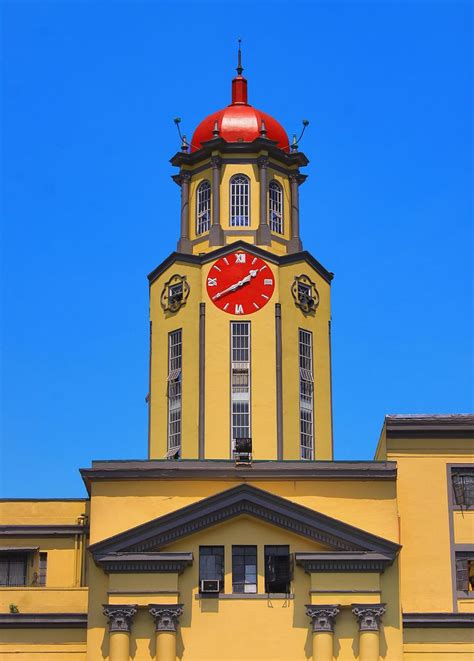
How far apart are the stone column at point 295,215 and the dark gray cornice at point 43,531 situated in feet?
55.8

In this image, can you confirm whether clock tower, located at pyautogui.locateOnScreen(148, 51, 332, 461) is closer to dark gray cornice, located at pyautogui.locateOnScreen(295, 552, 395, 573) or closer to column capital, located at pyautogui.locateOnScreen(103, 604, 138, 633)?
dark gray cornice, located at pyautogui.locateOnScreen(295, 552, 395, 573)

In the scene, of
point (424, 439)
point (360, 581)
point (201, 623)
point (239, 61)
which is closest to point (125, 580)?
point (201, 623)

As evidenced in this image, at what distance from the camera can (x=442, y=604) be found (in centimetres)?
6353

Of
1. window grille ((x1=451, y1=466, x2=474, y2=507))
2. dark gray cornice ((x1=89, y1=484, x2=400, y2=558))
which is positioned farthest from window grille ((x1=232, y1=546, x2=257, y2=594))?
window grille ((x1=451, y1=466, x2=474, y2=507))

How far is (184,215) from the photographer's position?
7594cm

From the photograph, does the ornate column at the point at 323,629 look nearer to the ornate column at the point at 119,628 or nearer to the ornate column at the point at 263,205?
the ornate column at the point at 119,628

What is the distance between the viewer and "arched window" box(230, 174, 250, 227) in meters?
74.8

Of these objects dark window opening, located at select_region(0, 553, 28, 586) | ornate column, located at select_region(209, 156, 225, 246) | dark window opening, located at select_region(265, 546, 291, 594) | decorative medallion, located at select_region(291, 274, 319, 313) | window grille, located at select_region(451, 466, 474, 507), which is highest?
ornate column, located at select_region(209, 156, 225, 246)

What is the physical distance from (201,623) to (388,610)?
762 cm

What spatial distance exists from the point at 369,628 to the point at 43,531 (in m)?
17.3

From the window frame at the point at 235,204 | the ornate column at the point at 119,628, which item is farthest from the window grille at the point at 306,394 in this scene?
the ornate column at the point at 119,628

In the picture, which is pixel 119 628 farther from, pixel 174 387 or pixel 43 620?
pixel 174 387

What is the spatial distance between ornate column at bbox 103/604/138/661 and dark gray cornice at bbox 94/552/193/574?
1.55 m

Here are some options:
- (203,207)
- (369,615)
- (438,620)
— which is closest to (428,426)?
(438,620)
